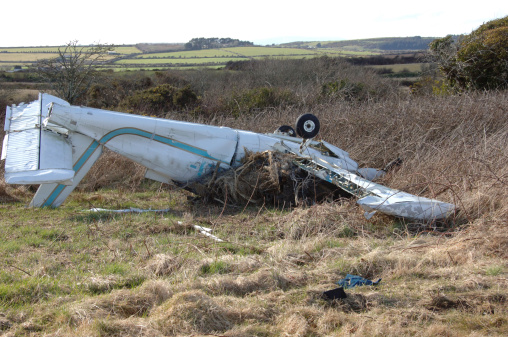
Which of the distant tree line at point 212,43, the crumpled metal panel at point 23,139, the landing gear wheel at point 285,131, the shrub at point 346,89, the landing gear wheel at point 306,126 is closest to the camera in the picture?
the crumpled metal panel at point 23,139

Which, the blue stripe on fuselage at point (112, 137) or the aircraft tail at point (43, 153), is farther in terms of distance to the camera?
the blue stripe on fuselage at point (112, 137)

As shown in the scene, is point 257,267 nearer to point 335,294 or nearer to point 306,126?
point 335,294

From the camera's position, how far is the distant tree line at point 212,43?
6819 centimetres

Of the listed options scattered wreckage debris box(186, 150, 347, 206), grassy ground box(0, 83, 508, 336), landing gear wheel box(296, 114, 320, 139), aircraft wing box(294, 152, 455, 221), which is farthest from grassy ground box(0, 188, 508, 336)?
landing gear wheel box(296, 114, 320, 139)

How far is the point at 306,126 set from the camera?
9148mm

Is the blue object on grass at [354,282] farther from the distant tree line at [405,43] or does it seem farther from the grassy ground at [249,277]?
the distant tree line at [405,43]

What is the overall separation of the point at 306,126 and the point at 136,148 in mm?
3564

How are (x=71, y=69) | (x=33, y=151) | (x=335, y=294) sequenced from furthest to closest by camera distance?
1. (x=71, y=69)
2. (x=33, y=151)
3. (x=335, y=294)

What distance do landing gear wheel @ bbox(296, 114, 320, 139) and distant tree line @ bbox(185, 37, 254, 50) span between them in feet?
202

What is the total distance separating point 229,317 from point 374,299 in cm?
139

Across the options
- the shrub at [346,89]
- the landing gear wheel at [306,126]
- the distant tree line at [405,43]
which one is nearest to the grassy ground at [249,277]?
the landing gear wheel at [306,126]

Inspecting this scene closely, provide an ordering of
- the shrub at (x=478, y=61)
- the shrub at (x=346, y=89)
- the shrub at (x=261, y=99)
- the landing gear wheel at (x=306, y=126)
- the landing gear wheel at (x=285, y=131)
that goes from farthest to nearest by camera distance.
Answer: the shrub at (x=261, y=99) → the shrub at (x=346, y=89) → the shrub at (x=478, y=61) → the landing gear wheel at (x=285, y=131) → the landing gear wheel at (x=306, y=126)

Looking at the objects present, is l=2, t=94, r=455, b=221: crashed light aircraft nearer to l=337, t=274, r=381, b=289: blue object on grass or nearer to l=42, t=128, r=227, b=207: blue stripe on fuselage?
l=42, t=128, r=227, b=207: blue stripe on fuselage

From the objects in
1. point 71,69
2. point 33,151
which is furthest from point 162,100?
point 33,151
